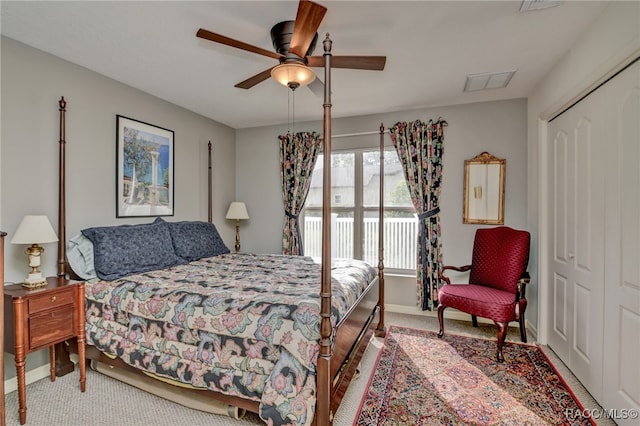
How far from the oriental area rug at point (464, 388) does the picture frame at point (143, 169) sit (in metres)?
2.97

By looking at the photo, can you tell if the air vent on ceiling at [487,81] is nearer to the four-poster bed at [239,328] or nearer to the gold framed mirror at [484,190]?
the gold framed mirror at [484,190]

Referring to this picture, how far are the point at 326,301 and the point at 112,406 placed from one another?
1771 mm

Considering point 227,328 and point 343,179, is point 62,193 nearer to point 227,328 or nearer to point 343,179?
point 227,328

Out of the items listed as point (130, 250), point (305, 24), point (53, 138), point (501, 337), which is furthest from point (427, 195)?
point (53, 138)

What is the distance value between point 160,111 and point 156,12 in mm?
1782

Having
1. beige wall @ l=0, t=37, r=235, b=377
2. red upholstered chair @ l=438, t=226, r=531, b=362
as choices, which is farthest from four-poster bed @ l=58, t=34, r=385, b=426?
red upholstered chair @ l=438, t=226, r=531, b=362

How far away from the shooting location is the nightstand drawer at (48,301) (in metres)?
2.04

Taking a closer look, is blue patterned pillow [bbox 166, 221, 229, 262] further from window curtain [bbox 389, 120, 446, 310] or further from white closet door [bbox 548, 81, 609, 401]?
white closet door [bbox 548, 81, 609, 401]

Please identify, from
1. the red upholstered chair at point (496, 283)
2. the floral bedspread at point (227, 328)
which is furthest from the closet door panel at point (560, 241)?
the floral bedspread at point (227, 328)

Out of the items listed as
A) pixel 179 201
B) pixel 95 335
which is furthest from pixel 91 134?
pixel 95 335

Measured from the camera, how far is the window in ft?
13.6

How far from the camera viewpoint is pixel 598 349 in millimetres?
2154

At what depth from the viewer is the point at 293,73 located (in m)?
2.09

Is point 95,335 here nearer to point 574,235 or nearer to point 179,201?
point 179,201
